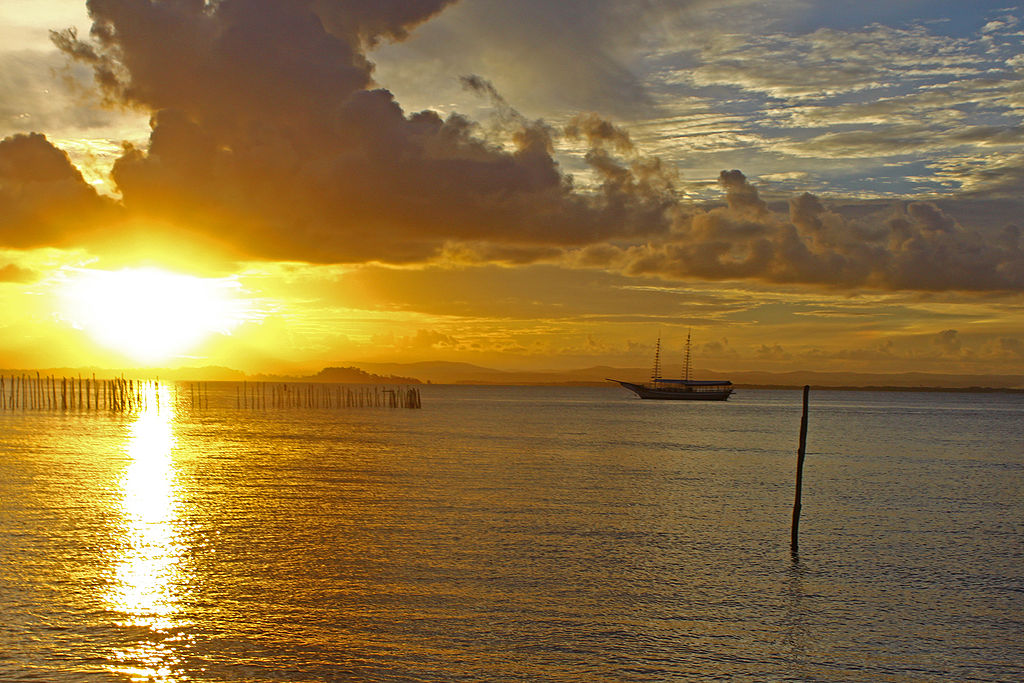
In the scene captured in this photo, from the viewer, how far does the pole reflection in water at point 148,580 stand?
48.3ft

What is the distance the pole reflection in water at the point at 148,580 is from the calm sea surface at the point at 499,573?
0.09m

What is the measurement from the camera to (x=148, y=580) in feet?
65.1

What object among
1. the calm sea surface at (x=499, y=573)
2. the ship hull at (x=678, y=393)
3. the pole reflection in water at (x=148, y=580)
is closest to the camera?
the pole reflection in water at (x=148, y=580)

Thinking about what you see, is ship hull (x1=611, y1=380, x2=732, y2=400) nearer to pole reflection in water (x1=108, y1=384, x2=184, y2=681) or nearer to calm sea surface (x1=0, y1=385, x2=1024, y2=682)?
calm sea surface (x1=0, y1=385, x2=1024, y2=682)

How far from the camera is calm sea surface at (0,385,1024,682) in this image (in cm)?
1506

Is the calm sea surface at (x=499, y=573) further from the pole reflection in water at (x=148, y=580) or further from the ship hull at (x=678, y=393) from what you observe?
the ship hull at (x=678, y=393)

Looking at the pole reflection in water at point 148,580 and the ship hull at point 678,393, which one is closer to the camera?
the pole reflection in water at point 148,580

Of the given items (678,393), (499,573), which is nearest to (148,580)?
(499,573)

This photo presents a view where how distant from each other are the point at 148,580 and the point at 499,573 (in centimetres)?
878

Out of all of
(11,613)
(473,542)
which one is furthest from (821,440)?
(11,613)

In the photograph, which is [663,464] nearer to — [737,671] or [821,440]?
[821,440]

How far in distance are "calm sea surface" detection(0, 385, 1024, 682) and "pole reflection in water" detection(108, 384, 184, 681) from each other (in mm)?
93

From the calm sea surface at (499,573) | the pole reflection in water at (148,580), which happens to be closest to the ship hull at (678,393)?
the calm sea surface at (499,573)

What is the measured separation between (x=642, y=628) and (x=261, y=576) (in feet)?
32.4
